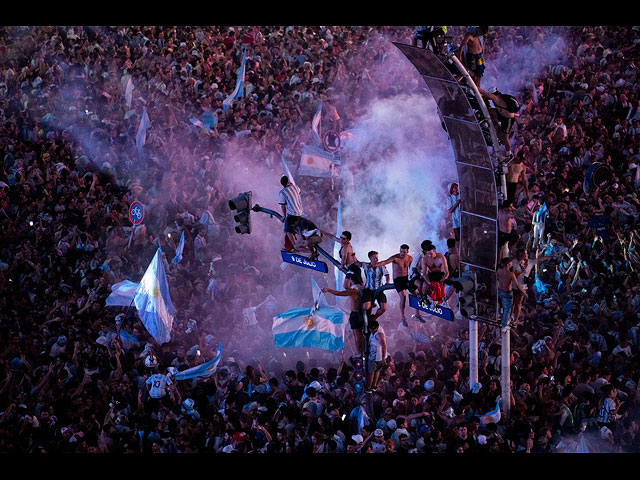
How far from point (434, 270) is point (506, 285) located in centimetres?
124

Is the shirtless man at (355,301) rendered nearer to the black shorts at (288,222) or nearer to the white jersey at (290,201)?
the black shorts at (288,222)

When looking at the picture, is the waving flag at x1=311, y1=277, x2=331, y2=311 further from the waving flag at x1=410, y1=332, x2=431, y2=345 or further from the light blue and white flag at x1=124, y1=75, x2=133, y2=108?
the light blue and white flag at x1=124, y1=75, x2=133, y2=108

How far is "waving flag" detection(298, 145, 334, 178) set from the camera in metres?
22.9

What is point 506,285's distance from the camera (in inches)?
704

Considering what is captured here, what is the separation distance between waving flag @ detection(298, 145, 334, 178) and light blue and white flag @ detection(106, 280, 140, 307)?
4524 millimetres

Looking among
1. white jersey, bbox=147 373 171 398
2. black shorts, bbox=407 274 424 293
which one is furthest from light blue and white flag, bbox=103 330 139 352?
black shorts, bbox=407 274 424 293

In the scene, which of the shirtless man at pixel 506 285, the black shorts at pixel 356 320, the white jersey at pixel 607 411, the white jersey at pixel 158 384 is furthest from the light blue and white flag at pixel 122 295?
the white jersey at pixel 607 411

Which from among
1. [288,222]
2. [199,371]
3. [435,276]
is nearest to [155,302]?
[199,371]

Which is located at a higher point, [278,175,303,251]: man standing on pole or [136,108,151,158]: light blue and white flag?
[136,108,151,158]: light blue and white flag

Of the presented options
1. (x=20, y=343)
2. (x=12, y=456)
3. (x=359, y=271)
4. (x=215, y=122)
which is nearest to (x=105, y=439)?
(x=12, y=456)

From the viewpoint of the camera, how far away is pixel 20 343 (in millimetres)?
20266

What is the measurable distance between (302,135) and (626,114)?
6.99 m

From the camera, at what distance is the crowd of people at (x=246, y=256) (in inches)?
712

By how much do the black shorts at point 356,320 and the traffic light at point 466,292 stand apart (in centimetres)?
247
